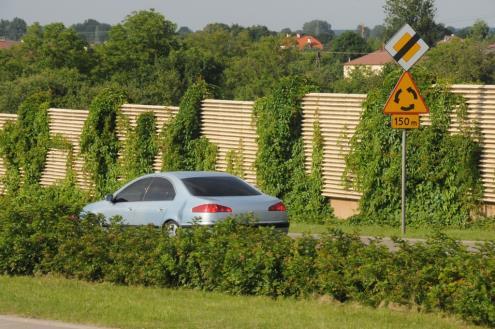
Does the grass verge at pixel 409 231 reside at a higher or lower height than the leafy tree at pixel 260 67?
lower

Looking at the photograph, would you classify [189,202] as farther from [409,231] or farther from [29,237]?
[409,231]

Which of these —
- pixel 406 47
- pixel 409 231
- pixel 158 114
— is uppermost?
pixel 406 47

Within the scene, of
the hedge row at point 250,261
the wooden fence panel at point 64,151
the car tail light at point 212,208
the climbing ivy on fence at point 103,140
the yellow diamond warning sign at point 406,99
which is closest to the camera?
the hedge row at point 250,261

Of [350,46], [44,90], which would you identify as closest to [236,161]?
[44,90]

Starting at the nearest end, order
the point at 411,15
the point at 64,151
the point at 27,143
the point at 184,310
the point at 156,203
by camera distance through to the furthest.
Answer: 1. the point at 184,310
2. the point at 156,203
3. the point at 64,151
4. the point at 27,143
5. the point at 411,15

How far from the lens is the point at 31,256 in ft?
47.8

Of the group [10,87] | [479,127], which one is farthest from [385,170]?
[10,87]

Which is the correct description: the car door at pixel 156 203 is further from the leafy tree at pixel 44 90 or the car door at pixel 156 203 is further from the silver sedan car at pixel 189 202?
the leafy tree at pixel 44 90

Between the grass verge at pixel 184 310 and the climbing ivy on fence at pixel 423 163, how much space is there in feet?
33.7

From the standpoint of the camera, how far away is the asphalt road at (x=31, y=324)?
10703 mm

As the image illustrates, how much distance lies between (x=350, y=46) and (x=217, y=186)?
439 ft

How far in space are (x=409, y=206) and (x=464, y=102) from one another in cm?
250

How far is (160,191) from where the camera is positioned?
17938 millimetres

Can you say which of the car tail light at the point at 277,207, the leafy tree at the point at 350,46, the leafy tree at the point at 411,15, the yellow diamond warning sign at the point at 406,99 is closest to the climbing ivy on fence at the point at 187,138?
the yellow diamond warning sign at the point at 406,99
